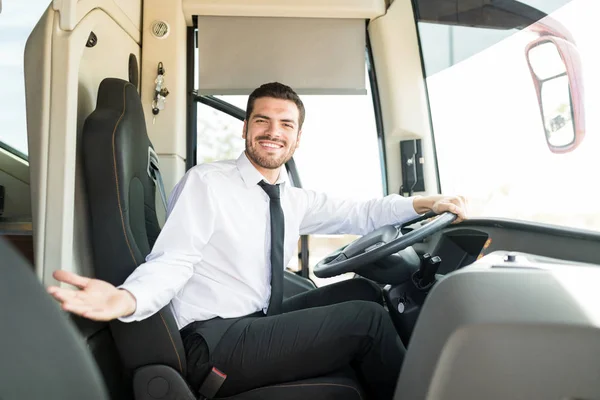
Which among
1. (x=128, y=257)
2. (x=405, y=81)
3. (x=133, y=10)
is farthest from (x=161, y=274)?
(x=405, y=81)

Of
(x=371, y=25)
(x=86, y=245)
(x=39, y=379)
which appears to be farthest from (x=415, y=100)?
(x=39, y=379)

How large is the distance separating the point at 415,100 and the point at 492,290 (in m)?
1.89

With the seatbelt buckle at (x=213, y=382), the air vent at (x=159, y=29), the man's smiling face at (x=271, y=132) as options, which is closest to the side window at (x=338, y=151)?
the air vent at (x=159, y=29)

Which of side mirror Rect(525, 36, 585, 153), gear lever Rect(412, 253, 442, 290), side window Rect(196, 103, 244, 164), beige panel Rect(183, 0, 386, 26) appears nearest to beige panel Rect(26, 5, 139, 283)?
gear lever Rect(412, 253, 442, 290)

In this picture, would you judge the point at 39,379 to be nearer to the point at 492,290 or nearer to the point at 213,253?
the point at 492,290

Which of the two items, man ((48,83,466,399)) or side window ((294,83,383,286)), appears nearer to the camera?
man ((48,83,466,399))

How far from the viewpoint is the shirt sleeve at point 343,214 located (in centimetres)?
192

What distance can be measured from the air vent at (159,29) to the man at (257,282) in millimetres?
915

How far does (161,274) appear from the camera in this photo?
133cm

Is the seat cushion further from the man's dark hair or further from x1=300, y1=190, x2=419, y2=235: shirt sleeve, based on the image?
the man's dark hair

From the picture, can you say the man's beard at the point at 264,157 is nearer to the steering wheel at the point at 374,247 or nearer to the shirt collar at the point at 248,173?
the shirt collar at the point at 248,173

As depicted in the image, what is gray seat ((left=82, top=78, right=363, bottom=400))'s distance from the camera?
130cm

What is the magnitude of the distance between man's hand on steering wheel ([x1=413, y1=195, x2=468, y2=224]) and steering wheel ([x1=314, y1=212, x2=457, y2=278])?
0.08 feet

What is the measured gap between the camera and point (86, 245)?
1.55 metres
